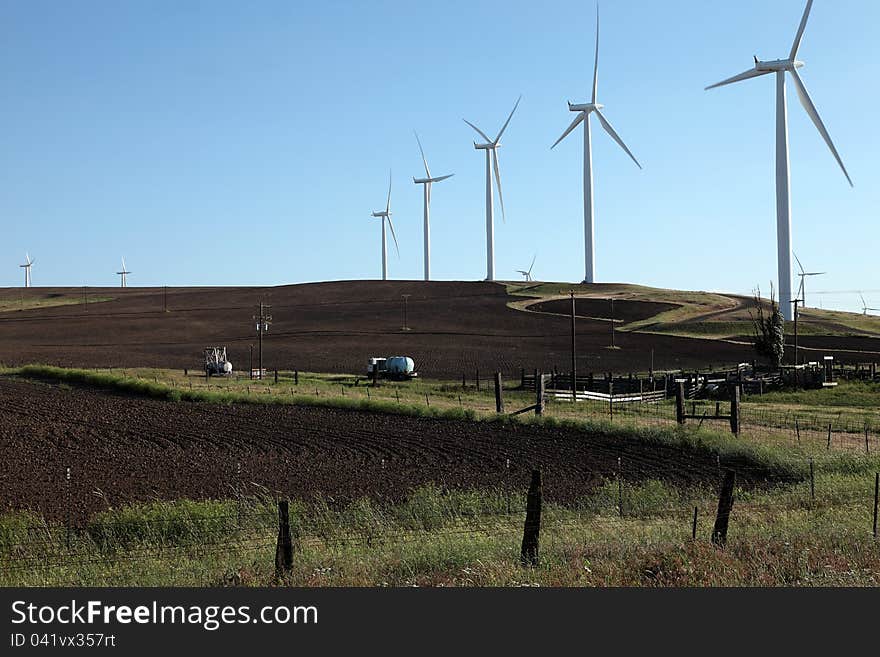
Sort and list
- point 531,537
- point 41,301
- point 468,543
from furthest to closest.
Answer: point 41,301, point 468,543, point 531,537

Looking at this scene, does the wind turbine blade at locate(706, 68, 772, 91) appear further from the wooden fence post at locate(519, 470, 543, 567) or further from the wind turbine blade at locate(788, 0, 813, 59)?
the wooden fence post at locate(519, 470, 543, 567)

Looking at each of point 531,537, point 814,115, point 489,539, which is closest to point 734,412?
point 489,539

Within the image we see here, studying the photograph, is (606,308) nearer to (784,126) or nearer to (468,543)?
(784,126)

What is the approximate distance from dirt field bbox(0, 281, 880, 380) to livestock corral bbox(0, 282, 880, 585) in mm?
14168

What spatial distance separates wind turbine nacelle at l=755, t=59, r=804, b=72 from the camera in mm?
83812

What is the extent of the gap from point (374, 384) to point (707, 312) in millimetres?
61925

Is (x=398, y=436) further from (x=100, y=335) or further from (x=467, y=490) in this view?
(x=100, y=335)

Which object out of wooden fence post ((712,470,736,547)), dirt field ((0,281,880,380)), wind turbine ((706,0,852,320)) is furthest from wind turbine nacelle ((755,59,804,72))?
wooden fence post ((712,470,736,547))

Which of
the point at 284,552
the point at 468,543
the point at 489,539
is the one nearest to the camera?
the point at 284,552

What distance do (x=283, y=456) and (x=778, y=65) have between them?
70243mm

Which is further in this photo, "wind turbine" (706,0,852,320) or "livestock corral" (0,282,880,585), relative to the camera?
"wind turbine" (706,0,852,320)

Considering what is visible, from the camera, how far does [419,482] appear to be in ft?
75.8

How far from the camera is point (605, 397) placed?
51.2m

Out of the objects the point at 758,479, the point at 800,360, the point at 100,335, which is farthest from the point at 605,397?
the point at 100,335
